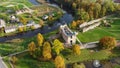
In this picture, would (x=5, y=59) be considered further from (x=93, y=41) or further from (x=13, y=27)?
(x=93, y=41)

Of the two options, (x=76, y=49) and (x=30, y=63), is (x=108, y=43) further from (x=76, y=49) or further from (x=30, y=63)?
(x=30, y=63)

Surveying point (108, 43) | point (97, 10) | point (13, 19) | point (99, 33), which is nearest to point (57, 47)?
point (108, 43)

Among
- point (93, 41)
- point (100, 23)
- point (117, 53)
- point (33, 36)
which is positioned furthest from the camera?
point (100, 23)

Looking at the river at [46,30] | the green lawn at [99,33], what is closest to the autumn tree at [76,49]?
the green lawn at [99,33]

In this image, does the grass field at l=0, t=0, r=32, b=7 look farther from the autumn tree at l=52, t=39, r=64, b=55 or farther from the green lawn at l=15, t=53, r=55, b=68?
the green lawn at l=15, t=53, r=55, b=68

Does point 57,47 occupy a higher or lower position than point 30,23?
higher

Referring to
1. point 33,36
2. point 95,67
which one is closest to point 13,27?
point 33,36
